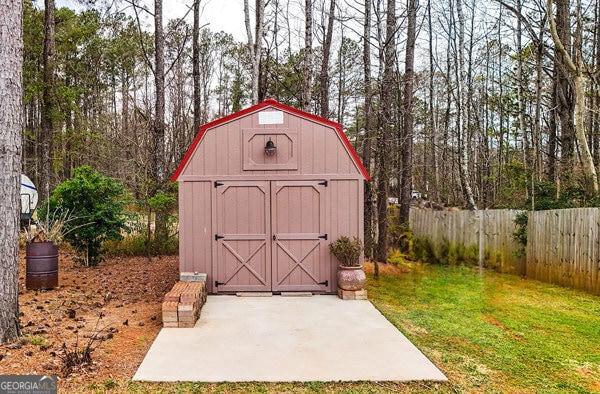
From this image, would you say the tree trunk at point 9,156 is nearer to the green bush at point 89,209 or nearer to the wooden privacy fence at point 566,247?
the green bush at point 89,209

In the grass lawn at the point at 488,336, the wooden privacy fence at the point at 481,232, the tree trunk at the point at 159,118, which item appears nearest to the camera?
the grass lawn at the point at 488,336

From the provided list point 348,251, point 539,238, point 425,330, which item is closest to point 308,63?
point 348,251

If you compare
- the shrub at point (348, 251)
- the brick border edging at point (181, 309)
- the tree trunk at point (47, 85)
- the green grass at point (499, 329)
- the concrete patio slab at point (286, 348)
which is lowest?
the green grass at point (499, 329)

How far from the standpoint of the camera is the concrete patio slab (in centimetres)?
377

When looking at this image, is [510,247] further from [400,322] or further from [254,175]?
[254,175]

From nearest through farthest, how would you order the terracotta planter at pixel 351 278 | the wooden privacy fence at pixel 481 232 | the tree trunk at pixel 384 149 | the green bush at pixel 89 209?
the terracotta planter at pixel 351 278
the green bush at pixel 89 209
the wooden privacy fence at pixel 481 232
the tree trunk at pixel 384 149

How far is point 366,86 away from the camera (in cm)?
1088

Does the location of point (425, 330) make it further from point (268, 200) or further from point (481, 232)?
point (481, 232)

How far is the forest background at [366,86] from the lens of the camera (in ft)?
35.7

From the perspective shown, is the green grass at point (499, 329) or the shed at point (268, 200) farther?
the shed at point (268, 200)

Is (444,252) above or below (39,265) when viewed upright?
below

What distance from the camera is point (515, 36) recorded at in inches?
590

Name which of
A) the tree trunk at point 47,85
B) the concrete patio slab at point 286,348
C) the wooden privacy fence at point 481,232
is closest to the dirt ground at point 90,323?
the concrete patio slab at point 286,348

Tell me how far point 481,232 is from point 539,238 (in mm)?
1845
